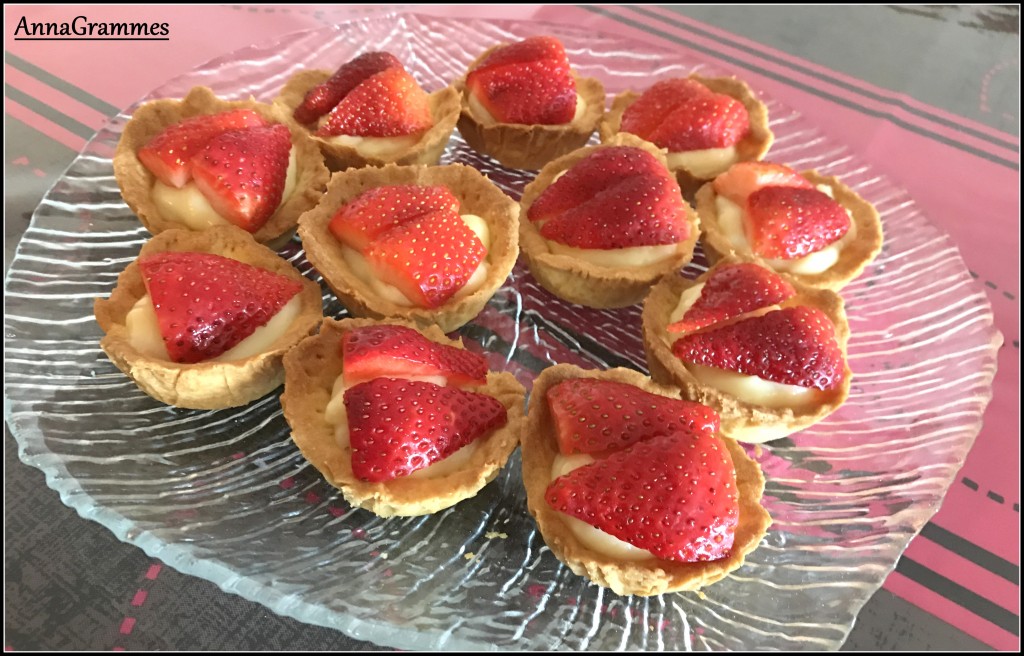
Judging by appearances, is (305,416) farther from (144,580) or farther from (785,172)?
(785,172)

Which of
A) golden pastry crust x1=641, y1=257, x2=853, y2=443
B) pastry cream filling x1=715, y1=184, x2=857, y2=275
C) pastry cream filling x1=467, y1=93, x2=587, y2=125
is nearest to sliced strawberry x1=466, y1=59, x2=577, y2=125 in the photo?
pastry cream filling x1=467, y1=93, x2=587, y2=125

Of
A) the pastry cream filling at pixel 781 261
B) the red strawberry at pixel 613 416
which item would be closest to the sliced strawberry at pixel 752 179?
the pastry cream filling at pixel 781 261

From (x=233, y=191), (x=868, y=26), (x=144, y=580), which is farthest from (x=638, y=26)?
(x=144, y=580)

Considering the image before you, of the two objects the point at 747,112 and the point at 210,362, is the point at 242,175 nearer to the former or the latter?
the point at 210,362

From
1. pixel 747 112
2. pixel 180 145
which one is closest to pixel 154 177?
pixel 180 145

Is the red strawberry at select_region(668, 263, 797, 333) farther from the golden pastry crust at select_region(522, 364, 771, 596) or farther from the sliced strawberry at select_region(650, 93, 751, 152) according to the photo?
the sliced strawberry at select_region(650, 93, 751, 152)

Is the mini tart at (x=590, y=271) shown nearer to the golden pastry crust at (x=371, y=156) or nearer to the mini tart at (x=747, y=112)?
the mini tart at (x=747, y=112)
